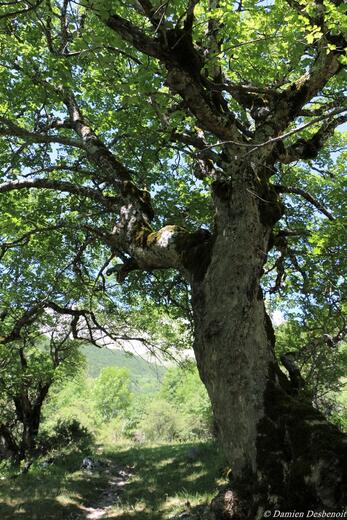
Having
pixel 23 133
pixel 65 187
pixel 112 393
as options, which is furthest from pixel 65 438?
pixel 112 393

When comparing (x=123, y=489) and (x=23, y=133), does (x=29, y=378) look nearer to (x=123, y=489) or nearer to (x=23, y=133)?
(x=123, y=489)

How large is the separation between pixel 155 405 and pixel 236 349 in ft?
238

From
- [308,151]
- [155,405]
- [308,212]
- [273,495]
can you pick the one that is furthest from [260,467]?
[155,405]

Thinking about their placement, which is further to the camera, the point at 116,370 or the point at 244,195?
the point at 116,370

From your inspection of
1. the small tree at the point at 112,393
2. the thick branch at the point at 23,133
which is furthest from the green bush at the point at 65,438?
the small tree at the point at 112,393

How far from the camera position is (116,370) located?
313 feet

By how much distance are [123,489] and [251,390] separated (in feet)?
31.1

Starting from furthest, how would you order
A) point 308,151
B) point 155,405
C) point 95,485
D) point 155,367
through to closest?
point 155,405 → point 155,367 → point 95,485 → point 308,151

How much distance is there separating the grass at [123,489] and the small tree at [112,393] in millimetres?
79719

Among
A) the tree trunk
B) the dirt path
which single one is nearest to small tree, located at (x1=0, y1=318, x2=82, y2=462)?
the dirt path

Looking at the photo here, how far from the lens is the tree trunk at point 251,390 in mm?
3850

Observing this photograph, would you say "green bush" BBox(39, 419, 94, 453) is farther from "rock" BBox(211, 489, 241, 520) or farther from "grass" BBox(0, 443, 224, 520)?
"rock" BBox(211, 489, 241, 520)

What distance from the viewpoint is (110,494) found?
38.0ft

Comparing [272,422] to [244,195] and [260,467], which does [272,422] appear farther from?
[244,195]
